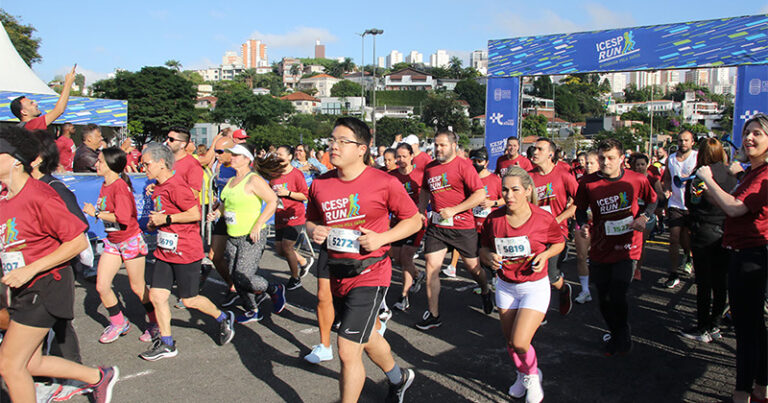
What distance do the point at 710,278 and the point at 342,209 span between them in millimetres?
4161

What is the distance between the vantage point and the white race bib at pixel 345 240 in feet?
11.3

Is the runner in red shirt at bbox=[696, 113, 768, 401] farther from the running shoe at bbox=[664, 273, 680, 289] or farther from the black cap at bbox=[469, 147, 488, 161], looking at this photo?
the running shoe at bbox=[664, 273, 680, 289]

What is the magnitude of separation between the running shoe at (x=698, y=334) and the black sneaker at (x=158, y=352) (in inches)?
202

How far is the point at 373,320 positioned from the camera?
349 centimetres

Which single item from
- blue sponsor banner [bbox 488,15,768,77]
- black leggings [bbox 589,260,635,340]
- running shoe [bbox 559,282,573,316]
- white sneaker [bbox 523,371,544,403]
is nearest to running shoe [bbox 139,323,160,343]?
white sneaker [bbox 523,371,544,403]

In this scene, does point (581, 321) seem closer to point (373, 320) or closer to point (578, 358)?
point (578, 358)

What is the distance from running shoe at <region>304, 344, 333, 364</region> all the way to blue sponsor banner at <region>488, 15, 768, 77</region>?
11741 mm

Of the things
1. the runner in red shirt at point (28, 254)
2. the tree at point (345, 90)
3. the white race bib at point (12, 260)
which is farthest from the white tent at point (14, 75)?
the tree at point (345, 90)

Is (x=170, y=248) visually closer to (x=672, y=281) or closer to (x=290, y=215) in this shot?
(x=290, y=215)

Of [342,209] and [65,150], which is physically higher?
[65,150]

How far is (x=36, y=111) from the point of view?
642 cm

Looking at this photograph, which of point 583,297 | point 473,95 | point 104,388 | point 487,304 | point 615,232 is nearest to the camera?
point 104,388

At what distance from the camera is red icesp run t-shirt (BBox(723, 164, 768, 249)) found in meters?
3.56

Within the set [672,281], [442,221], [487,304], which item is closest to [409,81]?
[672,281]
